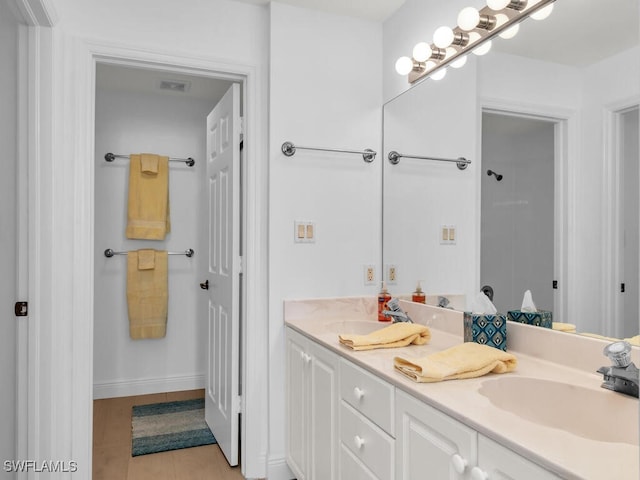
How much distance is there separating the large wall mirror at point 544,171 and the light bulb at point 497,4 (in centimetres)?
11

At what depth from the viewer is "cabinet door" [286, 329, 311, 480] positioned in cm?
212

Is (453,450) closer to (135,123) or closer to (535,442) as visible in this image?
(535,442)

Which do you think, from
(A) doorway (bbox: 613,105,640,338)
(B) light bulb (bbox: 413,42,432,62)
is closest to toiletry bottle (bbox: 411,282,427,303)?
(A) doorway (bbox: 613,105,640,338)

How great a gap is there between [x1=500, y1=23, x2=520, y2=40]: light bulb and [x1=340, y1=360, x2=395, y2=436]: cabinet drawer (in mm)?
1322

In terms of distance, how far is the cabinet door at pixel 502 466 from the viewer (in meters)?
0.90

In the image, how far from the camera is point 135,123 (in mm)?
3678

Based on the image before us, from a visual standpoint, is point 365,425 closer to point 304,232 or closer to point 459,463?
point 459,463

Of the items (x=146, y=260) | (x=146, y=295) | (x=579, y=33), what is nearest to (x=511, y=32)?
(x=579, y=33)

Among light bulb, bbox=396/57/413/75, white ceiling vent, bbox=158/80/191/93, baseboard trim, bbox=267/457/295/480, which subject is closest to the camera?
light bulb, bbox=396/57/413/75

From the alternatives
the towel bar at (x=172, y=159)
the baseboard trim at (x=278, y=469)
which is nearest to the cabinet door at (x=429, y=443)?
the baseboard trim at (x=278, y=469)

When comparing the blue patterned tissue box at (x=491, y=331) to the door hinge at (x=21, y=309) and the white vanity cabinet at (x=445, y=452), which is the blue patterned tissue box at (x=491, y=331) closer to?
the white vanity cabinet at (x=445, y=452)

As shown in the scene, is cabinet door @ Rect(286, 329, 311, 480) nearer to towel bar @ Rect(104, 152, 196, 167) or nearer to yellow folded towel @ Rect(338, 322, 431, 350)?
yellow folded towel @ Rect(338, 322, 431, 350)

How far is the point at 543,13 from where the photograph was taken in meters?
1.66

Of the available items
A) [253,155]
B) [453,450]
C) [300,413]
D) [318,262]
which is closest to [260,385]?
[300,413]
